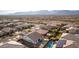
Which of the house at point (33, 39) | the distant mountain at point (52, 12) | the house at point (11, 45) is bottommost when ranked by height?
the house at point (11, 45)

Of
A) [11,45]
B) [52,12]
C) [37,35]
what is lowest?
[11,45]

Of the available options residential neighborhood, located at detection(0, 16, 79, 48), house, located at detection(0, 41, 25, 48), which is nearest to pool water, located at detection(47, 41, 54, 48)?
residential neighborhood, located at detection(0, 16, 79, 48)

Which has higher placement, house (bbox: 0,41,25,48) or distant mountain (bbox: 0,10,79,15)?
distant mountain (bbox: 0,10,79,15)

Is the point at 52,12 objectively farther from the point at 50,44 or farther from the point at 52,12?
the point at 50,44

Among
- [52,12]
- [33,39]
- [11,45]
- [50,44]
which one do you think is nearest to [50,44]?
[50,44]

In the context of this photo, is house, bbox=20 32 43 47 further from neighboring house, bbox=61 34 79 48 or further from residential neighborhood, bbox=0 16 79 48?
neighboring house, bbox=61 34 79 48

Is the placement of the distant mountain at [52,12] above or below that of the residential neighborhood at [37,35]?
above

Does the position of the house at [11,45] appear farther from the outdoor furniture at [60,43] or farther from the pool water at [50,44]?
the outdoor furniture at [60,43]

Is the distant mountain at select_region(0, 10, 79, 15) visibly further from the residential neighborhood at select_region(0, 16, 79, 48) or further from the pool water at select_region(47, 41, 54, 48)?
the pool water at select_region(47, 41, 54, 48)

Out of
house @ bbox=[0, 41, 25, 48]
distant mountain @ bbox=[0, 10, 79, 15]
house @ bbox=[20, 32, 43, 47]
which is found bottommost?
house @ bbox=[0, 41, 25, 48]

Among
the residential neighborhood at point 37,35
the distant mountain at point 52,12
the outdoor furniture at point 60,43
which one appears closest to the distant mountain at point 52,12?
the distant mountain at point 52,12
